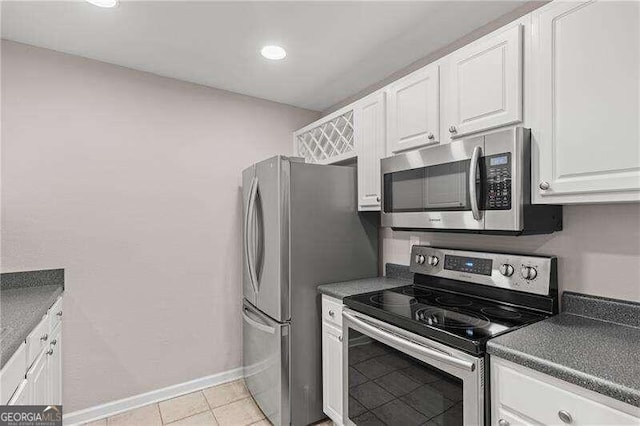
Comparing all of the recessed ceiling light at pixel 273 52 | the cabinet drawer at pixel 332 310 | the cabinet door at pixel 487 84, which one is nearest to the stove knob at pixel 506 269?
the cabinet door at pixel 487 84

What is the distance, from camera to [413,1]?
167 cm

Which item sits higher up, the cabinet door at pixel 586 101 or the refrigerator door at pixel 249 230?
the cabinet door at pixel 586 101

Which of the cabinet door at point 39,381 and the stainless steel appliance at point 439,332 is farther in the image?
the cabinet door at point 39,381

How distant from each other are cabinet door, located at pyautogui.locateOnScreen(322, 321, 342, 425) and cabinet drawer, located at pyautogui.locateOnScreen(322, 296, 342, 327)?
4cm

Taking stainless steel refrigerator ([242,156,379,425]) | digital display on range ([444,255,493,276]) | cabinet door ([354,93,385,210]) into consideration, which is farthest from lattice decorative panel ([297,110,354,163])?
digital display on range ([444,255,493,276])

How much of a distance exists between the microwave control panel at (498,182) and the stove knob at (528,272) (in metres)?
0.40

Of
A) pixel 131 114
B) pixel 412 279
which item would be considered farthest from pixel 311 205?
pixel 131 114

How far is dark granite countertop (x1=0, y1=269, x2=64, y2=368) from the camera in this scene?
3.89 ft

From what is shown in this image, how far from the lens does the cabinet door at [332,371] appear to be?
6.43 ft

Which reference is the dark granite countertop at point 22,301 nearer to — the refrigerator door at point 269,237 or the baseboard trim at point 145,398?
the baseboard trim at point 145,398

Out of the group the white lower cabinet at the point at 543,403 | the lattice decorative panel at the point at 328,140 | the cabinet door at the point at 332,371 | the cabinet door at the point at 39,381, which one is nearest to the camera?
the white lower cabinet at the point at 543,403

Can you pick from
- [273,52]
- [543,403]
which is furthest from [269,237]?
[543,403]

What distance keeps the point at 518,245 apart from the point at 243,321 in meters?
2.09

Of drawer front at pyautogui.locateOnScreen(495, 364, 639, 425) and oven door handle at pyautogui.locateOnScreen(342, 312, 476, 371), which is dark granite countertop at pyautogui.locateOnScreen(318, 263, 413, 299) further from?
drawer front at pyautogui.locateOnScreen(495, 364, 639, 425)
